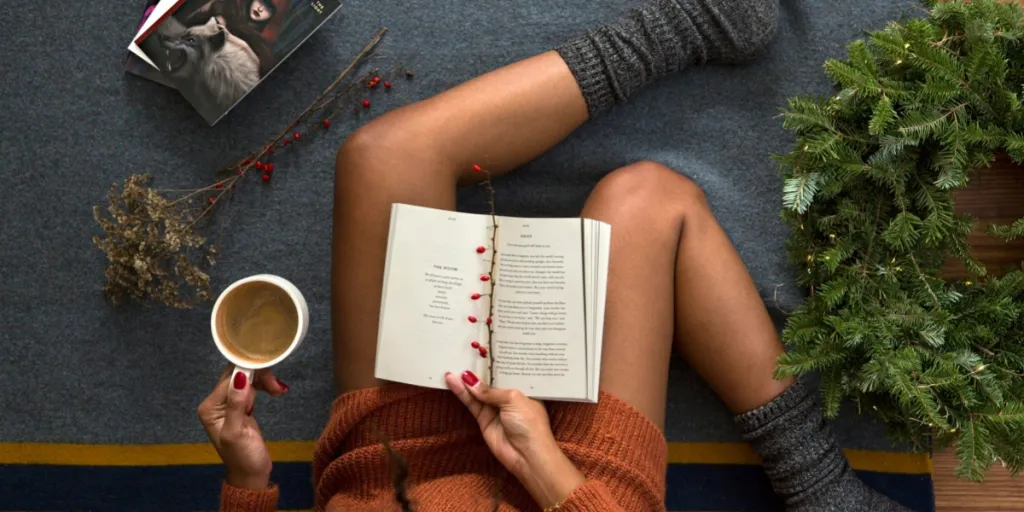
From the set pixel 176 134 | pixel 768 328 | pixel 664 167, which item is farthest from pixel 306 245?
pixel 768 328

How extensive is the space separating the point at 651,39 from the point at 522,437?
63 centimetres

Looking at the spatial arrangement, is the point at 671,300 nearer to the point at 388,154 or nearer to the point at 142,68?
the point at 388,154

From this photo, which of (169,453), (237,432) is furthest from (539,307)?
(169,453)

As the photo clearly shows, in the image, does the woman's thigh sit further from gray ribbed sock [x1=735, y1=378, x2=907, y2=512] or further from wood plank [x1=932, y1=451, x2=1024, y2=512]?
wood plank [x1=932, y1=451, x2=1024, y2=512]

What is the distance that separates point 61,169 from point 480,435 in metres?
0.88

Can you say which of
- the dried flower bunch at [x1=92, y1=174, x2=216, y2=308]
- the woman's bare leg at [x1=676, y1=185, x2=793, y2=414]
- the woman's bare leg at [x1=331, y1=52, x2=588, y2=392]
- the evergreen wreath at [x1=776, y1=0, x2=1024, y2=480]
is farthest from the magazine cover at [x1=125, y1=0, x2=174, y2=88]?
the evergreen wreath at [x1=776, y1=0, x2=1024, y2=480]

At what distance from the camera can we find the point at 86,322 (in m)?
1.22

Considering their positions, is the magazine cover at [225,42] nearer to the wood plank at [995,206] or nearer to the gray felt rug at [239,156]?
the gray felt rug at [239,156]


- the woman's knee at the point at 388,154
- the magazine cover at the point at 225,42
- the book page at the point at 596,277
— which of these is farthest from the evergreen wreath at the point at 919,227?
the magazine cover at the point at 225,42

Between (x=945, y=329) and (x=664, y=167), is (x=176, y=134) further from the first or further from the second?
(x=945, y=329)

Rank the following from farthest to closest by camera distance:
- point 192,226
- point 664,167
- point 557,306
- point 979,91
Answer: point 192,226 < point 664,167 < point 557,306 < point 979,91

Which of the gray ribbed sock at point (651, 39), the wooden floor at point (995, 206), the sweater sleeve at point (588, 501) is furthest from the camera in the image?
the gray ribbed sock at point (651, 39)

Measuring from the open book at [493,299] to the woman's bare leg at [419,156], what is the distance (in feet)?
0.13

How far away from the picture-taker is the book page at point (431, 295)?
3.12ft
